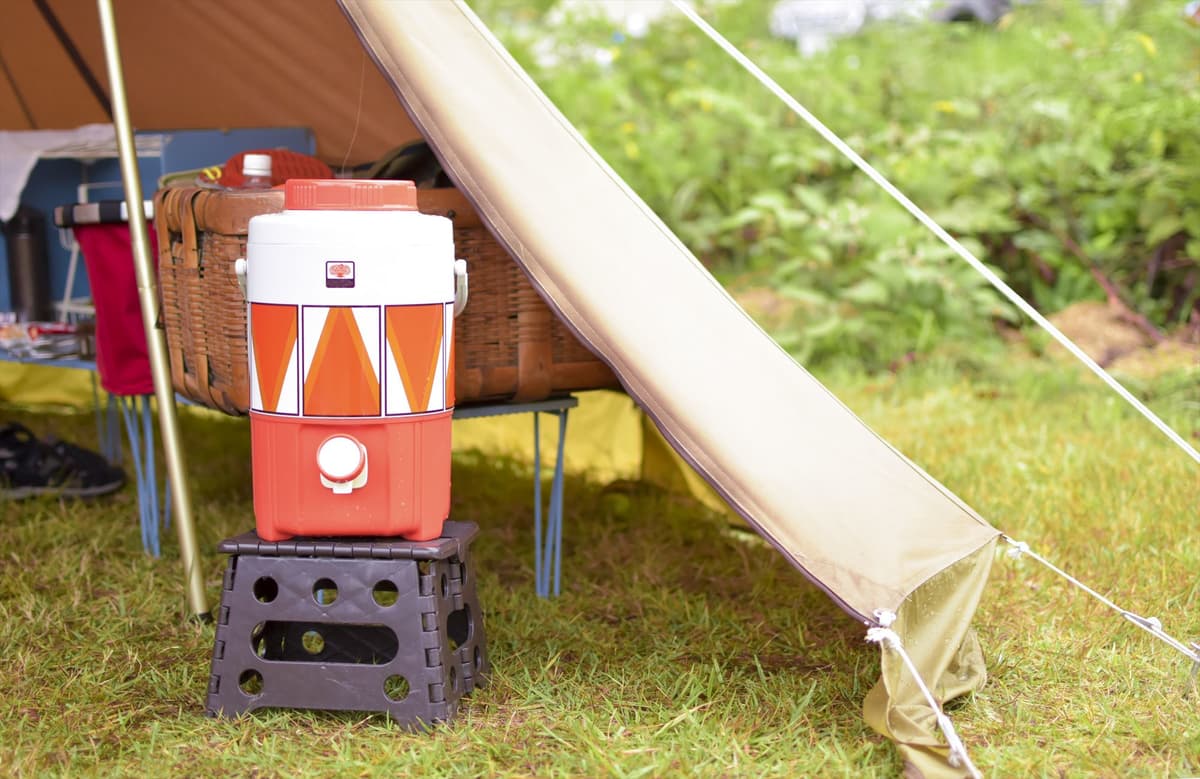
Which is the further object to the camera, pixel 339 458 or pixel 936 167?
pixel 936 167

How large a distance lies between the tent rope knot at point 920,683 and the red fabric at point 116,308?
175cm

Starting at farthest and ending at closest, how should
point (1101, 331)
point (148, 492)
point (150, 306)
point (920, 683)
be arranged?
point (1101, 331)
point (148, 492)
point (150, 306)
point (920, 683)

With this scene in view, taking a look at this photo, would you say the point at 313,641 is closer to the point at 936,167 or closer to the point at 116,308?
the point at 116,308

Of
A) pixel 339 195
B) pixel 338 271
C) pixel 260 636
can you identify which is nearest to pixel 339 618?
pixel 260 636

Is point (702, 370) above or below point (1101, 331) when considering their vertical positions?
above

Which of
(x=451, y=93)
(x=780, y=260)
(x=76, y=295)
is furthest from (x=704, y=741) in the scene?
(x=780, y=260)

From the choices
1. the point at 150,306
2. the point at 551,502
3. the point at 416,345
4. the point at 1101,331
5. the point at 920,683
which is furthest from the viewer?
the point at 1101,331

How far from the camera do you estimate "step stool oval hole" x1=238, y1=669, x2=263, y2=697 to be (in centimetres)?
200

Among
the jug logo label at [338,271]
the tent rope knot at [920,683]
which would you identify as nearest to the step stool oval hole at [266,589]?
the jug logo label at [338,271]

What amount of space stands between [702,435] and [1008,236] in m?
3.75

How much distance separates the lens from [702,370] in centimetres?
204

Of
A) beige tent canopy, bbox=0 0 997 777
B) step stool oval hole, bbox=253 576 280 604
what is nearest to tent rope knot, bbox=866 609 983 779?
beige tent canopy, bbox=0 0 997 777

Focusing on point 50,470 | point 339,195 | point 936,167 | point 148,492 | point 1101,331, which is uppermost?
point 339,195

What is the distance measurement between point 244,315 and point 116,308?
0.74 metres
